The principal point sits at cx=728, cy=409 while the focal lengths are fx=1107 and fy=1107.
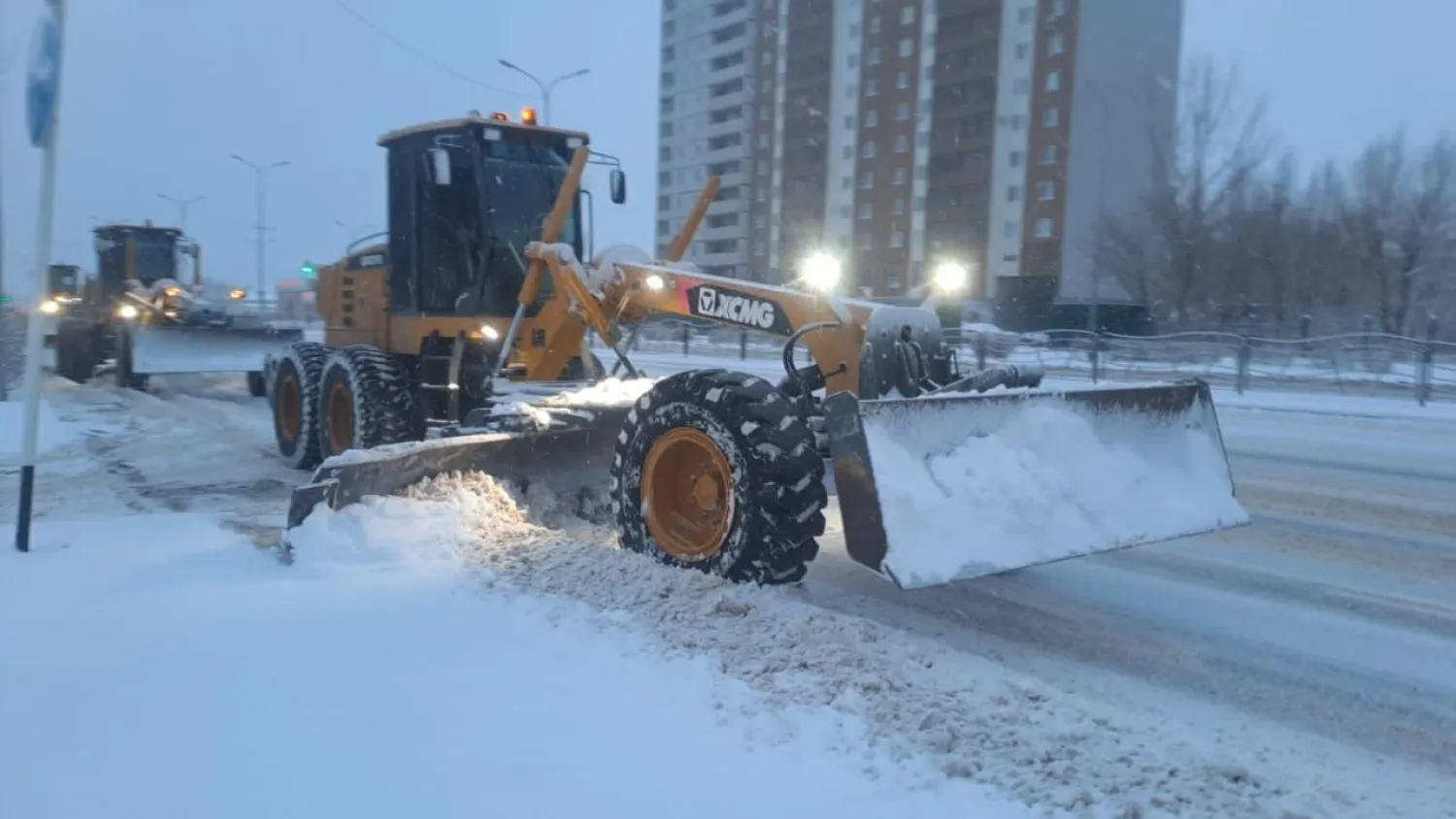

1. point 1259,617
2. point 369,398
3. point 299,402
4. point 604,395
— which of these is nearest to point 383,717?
point 604,395

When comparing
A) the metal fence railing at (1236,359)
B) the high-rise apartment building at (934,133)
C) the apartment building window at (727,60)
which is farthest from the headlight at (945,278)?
the apartment building window at (727,60)

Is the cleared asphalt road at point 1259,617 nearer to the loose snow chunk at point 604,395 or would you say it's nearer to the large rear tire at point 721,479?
the large rear tire at point 721,479

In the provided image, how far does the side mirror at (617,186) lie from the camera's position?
30.4 ft

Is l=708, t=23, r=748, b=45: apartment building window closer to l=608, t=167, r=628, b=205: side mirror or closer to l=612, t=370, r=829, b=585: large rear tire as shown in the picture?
l=608, t=167, r=628, b=205: side mirror

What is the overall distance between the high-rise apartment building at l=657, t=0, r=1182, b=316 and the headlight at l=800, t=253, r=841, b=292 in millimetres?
45715

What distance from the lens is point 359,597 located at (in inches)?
212

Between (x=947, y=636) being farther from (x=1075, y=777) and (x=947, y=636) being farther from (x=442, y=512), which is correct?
(x=442, y=512)

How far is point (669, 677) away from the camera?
4.41 metres

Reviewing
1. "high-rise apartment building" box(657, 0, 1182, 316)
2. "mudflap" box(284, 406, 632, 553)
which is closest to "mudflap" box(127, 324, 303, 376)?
"mudflap" box(284, 406, 632, 553)

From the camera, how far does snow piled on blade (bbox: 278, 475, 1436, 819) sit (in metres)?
3.63

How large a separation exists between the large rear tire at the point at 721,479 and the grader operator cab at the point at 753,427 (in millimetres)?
13

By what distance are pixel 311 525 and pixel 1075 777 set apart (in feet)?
14.4

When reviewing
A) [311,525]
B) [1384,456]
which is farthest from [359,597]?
[1384,456]

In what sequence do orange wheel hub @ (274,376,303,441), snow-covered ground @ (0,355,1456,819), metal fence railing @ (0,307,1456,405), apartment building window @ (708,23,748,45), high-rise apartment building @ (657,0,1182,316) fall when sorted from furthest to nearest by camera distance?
apartment building window @ (708,23,748,45)
high-rise apartment building @ (657,0,1182,316)
metal fence railing @ (0,307,1456,405)
orange wheel hub @ (274,376,303,441)
snow-covered ground @ (0,355,1456,819)
